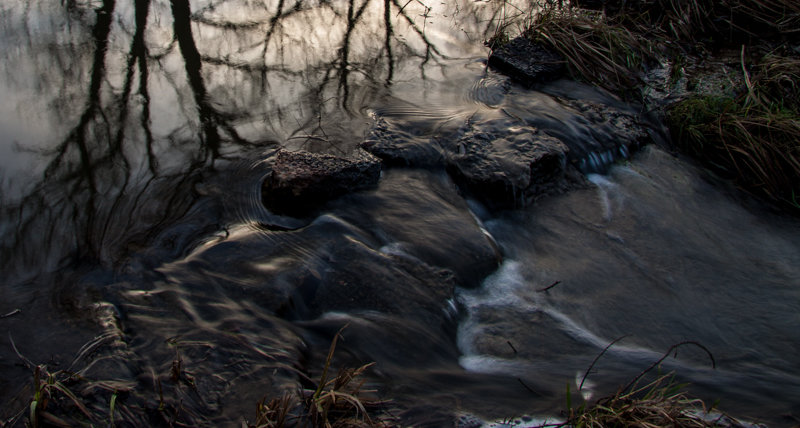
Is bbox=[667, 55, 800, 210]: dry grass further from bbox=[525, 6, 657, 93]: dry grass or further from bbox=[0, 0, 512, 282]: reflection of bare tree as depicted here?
bbox=[0, 0, 512, 282]: reflection of bare tree

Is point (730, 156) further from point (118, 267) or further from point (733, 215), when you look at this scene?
point (118, 267)

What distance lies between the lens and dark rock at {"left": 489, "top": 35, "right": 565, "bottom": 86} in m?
5.23

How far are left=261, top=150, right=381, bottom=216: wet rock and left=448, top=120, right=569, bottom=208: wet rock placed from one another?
783 mm

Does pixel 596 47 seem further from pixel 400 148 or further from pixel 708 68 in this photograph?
pixel 400 148

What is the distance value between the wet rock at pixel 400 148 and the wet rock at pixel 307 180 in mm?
345

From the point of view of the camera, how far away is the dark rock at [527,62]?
206 inches

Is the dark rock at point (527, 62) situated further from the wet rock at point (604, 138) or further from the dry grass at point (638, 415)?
the dry grass at point (638, 415)

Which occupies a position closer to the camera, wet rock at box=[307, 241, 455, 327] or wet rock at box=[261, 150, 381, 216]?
wet rock at box=[307, 241, 455, 327]

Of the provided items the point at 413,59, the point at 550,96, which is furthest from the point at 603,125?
the point at 413,59

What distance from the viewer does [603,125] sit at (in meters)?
4.72

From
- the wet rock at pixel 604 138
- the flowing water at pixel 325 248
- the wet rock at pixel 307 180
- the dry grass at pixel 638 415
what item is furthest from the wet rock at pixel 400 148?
the dry grass at pixel 638 415

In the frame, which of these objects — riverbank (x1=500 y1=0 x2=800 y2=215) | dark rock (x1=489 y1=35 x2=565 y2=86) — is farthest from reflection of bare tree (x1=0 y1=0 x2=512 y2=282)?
riverbank (x1=500 y1=0 x2=800 y2=215)

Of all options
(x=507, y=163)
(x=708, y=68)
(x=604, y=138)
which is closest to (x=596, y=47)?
(x=708, y=68)

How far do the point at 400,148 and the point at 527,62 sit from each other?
2.01 m
